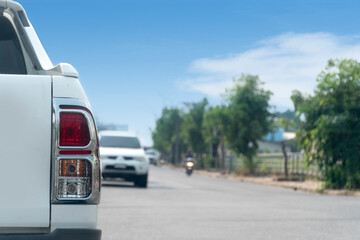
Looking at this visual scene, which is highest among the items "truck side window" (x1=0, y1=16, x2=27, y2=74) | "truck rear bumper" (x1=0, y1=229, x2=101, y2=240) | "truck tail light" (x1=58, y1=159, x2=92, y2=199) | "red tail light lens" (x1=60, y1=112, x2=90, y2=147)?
"truck side window" (x1=0, y1=16, x2=27, y2=74)

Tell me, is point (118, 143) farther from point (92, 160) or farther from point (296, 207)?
point (92, 160)

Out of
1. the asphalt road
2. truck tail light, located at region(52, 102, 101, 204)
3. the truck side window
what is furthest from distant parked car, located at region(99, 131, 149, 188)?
truck tail light, located at region(52, 102, 101, 204)

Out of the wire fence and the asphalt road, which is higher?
the wire fence

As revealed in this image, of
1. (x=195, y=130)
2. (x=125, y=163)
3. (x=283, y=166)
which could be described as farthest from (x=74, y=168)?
(x=195, y=130)

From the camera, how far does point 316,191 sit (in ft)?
71.7

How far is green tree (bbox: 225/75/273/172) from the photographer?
138ft

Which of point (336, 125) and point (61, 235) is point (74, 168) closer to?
point (61, 235)

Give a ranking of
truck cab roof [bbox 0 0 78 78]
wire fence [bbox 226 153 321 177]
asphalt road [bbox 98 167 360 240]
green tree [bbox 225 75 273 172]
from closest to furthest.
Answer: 1. truck cab roof [bbox 0 0 78 78]
2. asphalt road [bbox 98 167 360 240]
3. wire fence [bbox 226 153 321 177]
4. green tree [bbox 225 75 273 172]

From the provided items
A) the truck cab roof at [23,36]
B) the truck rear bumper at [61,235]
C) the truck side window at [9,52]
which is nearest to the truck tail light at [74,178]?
the truck rear bumper at [61,235]

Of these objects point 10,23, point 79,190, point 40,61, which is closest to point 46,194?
point 79,190

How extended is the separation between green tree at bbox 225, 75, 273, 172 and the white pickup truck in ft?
126

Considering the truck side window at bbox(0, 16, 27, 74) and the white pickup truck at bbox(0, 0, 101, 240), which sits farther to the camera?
the truck side window at bbox(0, 16, 27, 74)

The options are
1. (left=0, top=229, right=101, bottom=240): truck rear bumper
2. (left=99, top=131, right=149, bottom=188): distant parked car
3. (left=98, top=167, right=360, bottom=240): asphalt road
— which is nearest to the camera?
(left=0, top=229, right=101, bottom=240): truck rear bumper

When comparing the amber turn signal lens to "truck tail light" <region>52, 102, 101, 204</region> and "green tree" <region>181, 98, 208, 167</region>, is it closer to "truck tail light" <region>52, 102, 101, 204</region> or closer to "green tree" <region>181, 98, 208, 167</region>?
"truck tail light" <region>52, 102, 101, 204</region>
